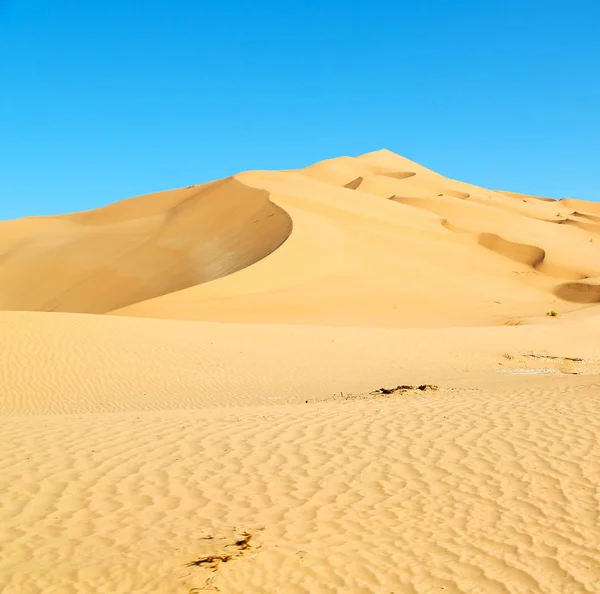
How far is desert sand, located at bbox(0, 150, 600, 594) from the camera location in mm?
4449

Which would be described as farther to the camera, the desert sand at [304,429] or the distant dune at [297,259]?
the distant dune at [297,259]

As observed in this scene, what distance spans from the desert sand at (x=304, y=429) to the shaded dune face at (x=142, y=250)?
0.36 m

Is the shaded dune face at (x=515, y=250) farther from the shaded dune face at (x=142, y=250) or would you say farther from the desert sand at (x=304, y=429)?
the shaded dune face at (x=142, y=250)

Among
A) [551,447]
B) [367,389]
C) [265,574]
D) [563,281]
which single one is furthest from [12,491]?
[563,281]

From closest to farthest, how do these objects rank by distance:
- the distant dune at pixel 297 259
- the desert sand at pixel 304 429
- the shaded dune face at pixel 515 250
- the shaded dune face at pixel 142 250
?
the desert sand at pixel 304 429, the distant dune at pixel 297 259, the shaded dune face at pixel 142 250, the shaded dune face at pixel 515 250

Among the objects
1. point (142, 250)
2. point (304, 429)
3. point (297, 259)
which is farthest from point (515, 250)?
point (304, 429)

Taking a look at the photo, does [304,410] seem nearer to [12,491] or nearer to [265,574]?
[12,491]

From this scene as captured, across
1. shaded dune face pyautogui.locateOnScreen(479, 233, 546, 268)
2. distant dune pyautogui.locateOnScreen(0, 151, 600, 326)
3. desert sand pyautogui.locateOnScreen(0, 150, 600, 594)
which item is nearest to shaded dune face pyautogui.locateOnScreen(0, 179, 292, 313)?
distant dune pyautogui.locateOnScreen(0, 151, 600, 326)

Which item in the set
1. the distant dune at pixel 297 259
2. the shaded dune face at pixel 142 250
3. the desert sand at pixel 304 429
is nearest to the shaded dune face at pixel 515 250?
the distant dune at pixel 297 259

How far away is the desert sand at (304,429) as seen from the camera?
14.6 feet

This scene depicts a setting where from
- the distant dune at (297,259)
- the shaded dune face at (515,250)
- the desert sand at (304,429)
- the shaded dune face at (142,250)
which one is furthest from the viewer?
the shaded dune face at (515,250)

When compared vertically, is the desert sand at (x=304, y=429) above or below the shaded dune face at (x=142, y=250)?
below

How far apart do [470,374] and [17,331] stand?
1054 centimetres

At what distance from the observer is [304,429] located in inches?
308
